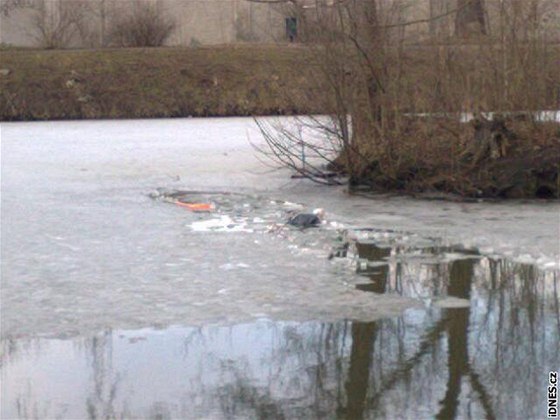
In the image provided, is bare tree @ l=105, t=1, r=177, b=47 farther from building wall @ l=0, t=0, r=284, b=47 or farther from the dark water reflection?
the dark water reflection

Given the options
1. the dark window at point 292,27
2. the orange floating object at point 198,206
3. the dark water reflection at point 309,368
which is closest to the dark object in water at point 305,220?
the orange floating object at point 198,206

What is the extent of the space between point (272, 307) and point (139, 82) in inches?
1148

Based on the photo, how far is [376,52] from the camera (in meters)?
15.1

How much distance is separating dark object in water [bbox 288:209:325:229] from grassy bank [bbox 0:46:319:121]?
69.9 feet

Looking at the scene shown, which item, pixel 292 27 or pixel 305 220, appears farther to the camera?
pixel 292 27

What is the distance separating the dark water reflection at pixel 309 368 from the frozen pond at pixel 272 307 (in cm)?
2

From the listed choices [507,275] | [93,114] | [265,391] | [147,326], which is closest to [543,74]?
[507,275]

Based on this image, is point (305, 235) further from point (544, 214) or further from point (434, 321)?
point (434, 321)

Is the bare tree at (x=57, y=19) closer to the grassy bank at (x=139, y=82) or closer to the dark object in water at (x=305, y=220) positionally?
the grassy bank at (x=139, y=82)

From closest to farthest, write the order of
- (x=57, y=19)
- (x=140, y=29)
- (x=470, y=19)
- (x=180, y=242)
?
(x=180, y=242) → (x=470, y=19) → (x=140, y=29) → (x=57, y=19)

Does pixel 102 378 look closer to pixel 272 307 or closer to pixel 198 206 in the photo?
pixel 272 307

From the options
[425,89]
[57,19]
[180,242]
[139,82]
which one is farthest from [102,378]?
[57,19]

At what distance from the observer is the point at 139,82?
3684cm

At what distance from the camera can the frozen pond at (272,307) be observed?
6414mm
